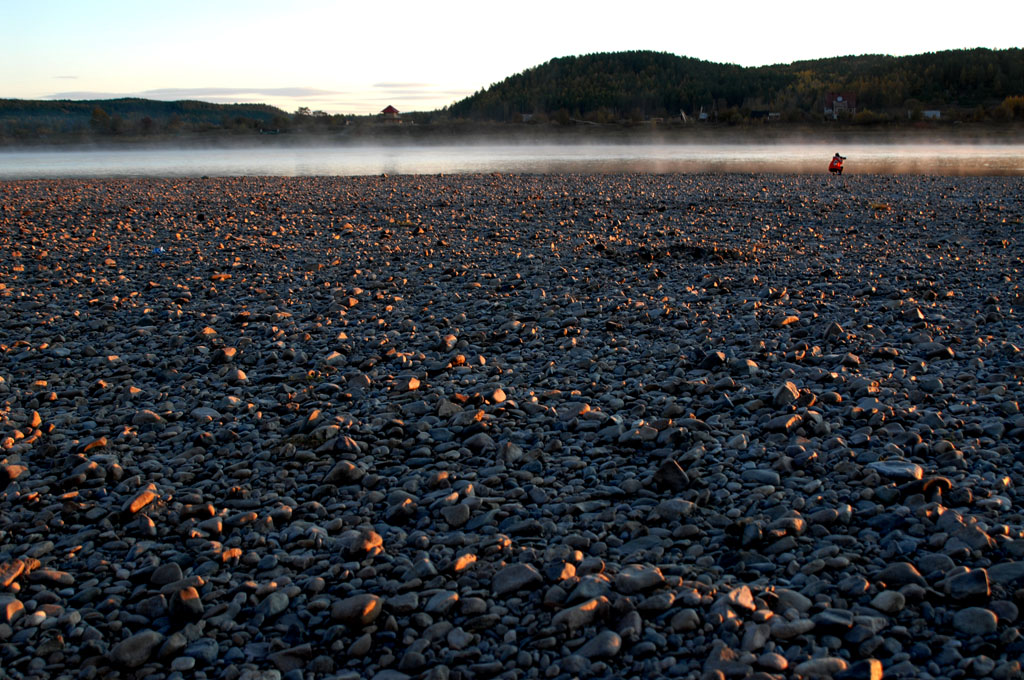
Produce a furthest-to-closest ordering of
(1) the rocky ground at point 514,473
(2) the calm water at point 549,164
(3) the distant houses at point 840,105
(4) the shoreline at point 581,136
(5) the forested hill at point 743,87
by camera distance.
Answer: (5) the forested hill at point 743,87 → (3) the distant houses at point 840,105 → (4) the shoreline at point 581,136 → (2) the calm water at point 549,164 → (1) the rocky ground at point 514,473

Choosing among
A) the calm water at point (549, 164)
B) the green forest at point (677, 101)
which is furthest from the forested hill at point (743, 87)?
the calm water at point (549, 164)

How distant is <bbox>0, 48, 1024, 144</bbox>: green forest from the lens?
97000mm

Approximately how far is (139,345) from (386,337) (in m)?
2.57

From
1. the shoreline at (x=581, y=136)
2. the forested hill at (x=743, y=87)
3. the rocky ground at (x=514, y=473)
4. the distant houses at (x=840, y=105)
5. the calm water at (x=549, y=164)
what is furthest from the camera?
the forested hill at (x=743, y=87)

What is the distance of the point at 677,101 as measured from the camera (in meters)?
130

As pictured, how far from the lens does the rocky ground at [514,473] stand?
3.06 meters

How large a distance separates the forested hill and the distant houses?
1.32 meters

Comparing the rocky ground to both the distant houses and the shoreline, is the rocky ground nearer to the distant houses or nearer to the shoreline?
the shoreline

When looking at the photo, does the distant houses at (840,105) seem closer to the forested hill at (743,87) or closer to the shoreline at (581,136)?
the forested hill at (743,87)

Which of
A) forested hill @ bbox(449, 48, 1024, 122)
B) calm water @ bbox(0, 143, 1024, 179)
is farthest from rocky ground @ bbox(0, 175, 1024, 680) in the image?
forested hill @ bbox(449, 48, 1024, 122)

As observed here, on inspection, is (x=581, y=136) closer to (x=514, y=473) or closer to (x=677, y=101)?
(x=677, y=101)

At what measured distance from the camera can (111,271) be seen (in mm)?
11281

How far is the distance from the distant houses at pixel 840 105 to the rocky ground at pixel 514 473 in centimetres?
10499

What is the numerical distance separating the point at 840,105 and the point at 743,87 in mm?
28879
